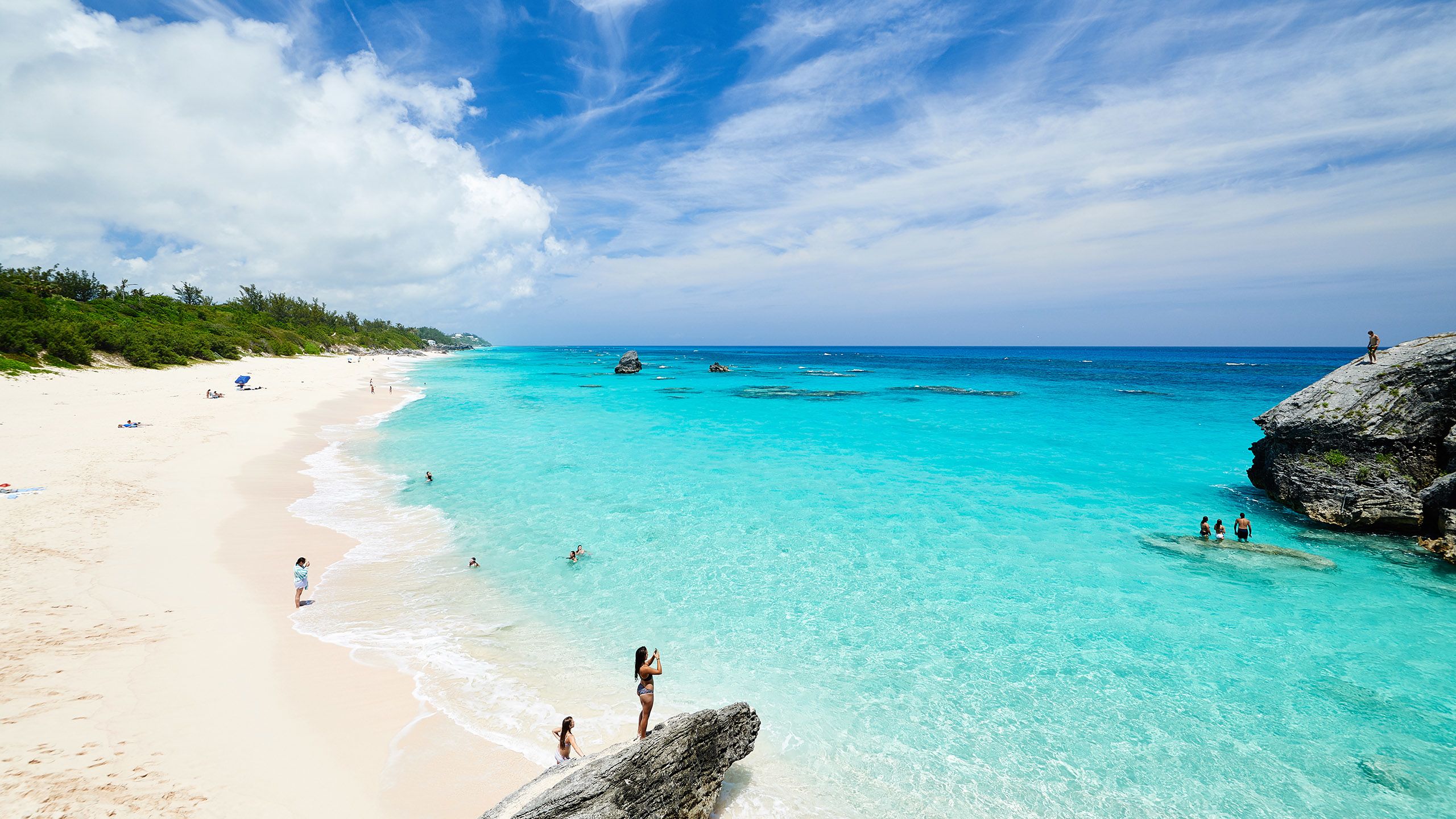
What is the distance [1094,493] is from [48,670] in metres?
31.3

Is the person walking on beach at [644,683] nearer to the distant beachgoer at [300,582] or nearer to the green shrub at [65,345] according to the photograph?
the distant beachgoer at [300,582]

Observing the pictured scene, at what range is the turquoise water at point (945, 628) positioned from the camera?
883 cm

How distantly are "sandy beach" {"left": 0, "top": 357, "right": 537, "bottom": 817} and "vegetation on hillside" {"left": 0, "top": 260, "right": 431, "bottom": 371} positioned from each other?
1528 inches

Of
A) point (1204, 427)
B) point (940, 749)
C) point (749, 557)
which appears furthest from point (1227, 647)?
point (1204, 427)

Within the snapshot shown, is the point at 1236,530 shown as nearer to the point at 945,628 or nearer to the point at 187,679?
the point at 945,628

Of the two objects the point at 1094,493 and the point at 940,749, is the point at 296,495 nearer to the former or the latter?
the point at 940,749

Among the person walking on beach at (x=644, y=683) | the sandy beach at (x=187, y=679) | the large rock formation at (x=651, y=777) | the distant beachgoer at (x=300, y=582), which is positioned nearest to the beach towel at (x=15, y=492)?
the sandy beach at (x=187, y=679)

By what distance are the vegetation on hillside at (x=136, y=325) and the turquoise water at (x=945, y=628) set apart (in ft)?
132

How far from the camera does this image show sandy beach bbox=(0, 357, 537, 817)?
24.2 ft

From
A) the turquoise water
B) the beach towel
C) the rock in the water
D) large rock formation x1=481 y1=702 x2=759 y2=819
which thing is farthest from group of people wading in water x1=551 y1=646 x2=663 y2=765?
the rock in the water

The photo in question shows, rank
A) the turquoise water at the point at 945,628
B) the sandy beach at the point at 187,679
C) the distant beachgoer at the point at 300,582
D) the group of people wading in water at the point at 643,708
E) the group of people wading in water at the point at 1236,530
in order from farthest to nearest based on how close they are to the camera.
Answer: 1. the group of people wading in water at the point at 1236,530
2. the distant beachgoer at the point at 300,582
3. the turquoise water at the point at 945,628
4. the group of people wading in water at the point at 643,708
5. the sandy beach at the point at 187,679

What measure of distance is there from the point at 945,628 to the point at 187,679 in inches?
587

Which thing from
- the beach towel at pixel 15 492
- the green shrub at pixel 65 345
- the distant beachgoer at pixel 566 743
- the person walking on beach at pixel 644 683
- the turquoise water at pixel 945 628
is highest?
the green shrub at pixel 65 345

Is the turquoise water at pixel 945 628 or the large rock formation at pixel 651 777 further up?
the large rock formation at pixel 651 777
